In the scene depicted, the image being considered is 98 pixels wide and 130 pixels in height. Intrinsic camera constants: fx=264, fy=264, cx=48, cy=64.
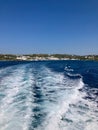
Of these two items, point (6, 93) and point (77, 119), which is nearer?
point (77, 119)

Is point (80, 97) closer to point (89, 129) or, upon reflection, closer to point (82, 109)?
point (82, 109)

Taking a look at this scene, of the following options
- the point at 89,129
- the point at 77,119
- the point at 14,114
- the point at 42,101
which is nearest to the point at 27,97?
the point at 42,101

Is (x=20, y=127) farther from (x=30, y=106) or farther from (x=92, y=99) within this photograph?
(x=92, y=99)

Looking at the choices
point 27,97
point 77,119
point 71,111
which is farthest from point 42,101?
point 77,119

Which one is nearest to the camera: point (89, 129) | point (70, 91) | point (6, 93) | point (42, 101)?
point (89, 129)

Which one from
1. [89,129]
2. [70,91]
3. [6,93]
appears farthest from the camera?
[70,91]

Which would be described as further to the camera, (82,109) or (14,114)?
(82,109)

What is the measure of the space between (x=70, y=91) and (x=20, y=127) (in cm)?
1125

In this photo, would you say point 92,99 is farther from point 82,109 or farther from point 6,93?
point 6,93

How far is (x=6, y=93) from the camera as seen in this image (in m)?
22.4

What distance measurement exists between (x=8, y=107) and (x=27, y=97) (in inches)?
120

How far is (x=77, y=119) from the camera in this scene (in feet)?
49.8

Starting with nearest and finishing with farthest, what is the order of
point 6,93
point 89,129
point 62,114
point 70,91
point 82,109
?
point 89,129
point 62,114
point 82,109
point 6,93
point 70,91

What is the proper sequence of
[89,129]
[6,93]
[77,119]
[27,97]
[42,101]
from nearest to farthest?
1. [89,129]
2. [77,119]
3. [42,101]
4. [27,97]
5. [6,93]
